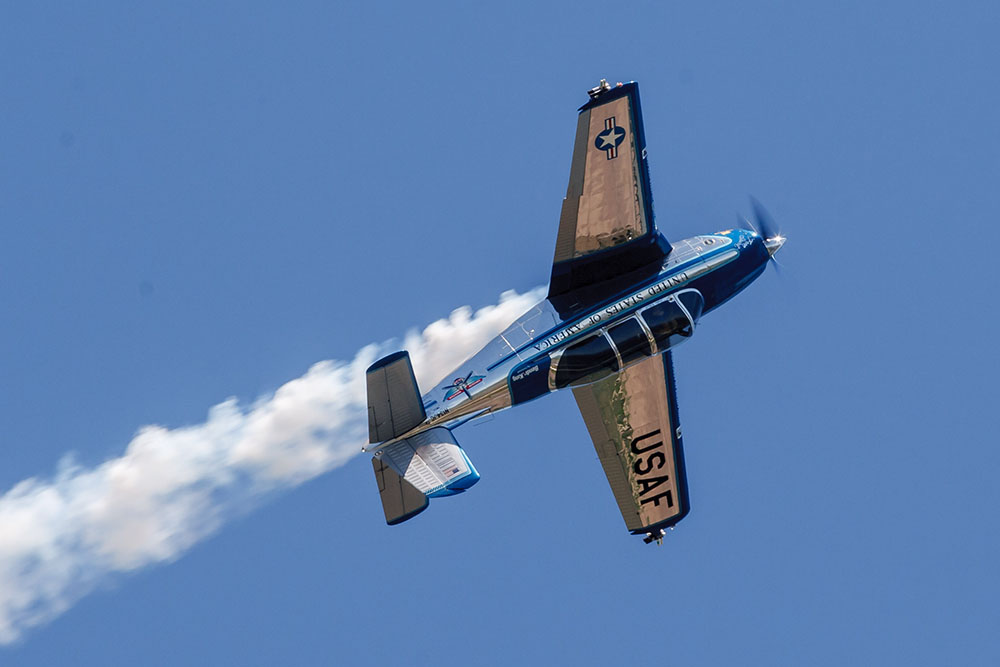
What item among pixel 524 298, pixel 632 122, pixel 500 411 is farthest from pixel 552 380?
pixel 632 122

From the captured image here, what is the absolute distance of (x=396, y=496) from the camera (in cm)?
3041

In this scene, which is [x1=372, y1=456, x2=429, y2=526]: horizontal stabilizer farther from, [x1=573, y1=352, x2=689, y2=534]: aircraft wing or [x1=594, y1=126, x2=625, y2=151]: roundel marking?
[x1=594, y1=126, x2=625, y2=151]: roundel marking

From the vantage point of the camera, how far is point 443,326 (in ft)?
118

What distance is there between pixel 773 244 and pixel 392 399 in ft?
36.8

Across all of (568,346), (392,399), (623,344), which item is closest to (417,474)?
(392,399)

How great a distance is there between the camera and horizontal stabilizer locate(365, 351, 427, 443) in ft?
98.6

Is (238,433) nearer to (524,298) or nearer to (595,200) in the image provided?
(524,298)

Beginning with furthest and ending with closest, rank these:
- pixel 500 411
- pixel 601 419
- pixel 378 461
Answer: pixel 601 419 < pixel 500 411 < pixel 378 461

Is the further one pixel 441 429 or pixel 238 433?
pixel 238 433

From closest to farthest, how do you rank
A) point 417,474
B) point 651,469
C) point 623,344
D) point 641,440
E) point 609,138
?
point 417,474
point 623,344
point 609,138
point 641,440
point 651,469

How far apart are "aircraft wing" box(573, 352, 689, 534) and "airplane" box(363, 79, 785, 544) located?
0.02 metres

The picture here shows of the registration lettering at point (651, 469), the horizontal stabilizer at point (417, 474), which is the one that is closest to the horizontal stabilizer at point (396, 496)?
the horizontal stabilizer at point (417, 474)

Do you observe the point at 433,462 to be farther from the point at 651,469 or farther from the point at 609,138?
the point at 609,138

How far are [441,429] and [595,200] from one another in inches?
261
